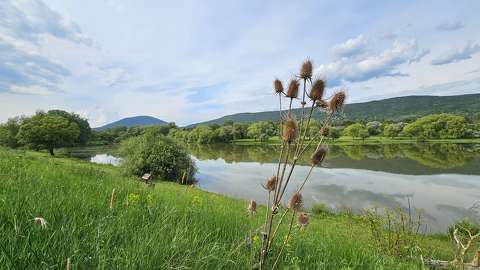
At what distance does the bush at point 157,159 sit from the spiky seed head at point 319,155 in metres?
27.2

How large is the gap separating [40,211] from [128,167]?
1117 inches

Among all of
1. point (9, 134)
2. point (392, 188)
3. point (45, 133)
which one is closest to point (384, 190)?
point (392, 188)

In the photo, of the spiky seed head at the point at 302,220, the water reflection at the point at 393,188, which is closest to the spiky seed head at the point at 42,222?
the spiky seed head at the point at 302,220

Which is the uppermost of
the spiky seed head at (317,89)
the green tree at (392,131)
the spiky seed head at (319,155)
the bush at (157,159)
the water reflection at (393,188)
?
the spiky seed head at (317,89)

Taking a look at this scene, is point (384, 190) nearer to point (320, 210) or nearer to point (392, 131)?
point (320, 210)

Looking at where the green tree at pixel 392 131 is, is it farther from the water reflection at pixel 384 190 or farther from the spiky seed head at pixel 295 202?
the spiky seed head at pixel 295 202

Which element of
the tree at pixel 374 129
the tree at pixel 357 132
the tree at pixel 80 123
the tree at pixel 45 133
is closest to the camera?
the tree at pixel 45 133

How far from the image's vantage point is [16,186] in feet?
11.1

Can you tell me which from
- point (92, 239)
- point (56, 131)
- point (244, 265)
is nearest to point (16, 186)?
point (92, 239)

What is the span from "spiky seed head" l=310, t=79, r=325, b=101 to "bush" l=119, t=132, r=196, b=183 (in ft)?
89.2

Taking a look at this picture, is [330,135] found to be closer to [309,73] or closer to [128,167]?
Answer: [309,73]

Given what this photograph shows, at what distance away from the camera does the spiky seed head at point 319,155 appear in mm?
2027

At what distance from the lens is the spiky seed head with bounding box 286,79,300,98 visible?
2186 millimetres

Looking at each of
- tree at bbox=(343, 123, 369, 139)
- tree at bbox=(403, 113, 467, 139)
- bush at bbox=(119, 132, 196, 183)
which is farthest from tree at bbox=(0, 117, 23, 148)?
tree at bbox=(403, 113, 467, 139)
